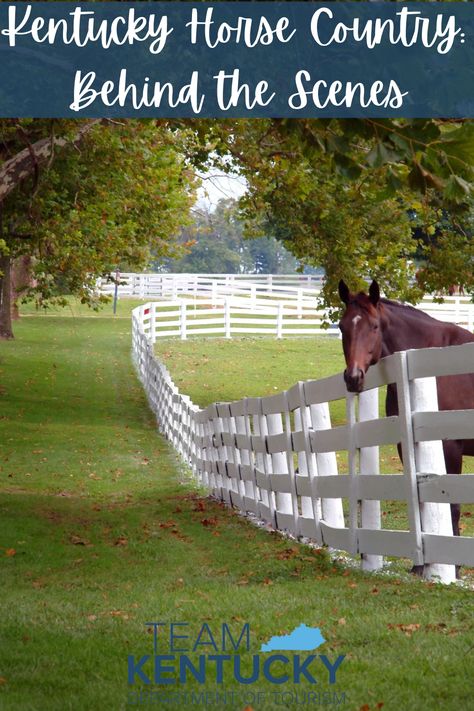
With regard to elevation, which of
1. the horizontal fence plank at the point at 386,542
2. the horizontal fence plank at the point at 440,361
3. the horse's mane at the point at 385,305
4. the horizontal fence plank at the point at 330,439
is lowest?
the horizontal fence plank at the point at 386,542

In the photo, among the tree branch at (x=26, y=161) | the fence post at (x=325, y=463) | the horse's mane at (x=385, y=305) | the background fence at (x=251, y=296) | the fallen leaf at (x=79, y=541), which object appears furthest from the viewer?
the background fence at (x=251, y=296)

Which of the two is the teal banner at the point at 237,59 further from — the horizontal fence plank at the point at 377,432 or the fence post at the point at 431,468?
the horizontal fence plank at the point at 377,432

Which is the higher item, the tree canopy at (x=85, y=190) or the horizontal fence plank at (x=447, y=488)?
the tree canopy at (x=85, y=190)

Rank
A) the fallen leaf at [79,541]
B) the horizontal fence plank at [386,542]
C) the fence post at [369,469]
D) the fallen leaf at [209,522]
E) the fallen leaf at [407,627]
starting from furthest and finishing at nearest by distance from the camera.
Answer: the fallen leaf at [209,522] < the fallen leaf at [79,541] < the fence post at [369,469] < the horizontal fence plank at [386,542] < the fallen leaf at [407,627]

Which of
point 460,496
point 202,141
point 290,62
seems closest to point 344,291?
point 460,496

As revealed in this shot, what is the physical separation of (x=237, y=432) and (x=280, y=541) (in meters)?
4.14

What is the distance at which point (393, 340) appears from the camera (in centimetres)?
1025

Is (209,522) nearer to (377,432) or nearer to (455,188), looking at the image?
(377,432)

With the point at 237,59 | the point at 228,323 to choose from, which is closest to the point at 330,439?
the point at 237,59

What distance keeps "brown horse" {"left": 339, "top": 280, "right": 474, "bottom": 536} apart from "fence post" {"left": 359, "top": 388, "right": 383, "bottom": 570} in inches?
8.1

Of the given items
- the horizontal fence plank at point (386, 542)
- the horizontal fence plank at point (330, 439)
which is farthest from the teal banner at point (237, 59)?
the horizontal fence plank at point (386, 542)

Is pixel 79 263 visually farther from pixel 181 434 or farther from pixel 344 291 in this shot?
pixel 344 291

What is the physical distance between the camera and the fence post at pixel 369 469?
9008 millimetres

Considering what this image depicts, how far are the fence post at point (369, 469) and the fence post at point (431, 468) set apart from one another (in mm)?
941
